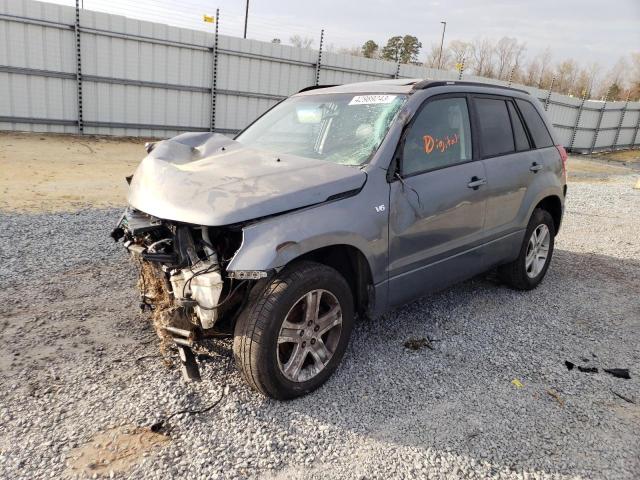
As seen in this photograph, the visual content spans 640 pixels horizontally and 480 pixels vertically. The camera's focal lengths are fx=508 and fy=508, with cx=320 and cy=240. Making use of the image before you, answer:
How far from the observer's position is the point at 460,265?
4.15 metres

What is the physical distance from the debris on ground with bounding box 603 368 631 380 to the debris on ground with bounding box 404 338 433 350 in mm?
1298

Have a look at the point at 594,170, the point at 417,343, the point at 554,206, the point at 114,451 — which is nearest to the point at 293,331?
the point at 114,451

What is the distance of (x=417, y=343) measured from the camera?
392 centimetres

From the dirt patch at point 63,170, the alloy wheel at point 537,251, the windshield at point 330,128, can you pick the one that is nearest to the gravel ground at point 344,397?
the alloy wheel at point 537,251

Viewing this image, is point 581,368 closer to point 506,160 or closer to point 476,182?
point 476,182

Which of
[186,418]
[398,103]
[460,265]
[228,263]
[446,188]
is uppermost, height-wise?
[398,103]

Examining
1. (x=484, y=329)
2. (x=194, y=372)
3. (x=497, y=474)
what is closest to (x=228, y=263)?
(x=194, y=372)

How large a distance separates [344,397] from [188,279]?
47.7 inches

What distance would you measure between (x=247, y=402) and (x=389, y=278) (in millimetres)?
1242

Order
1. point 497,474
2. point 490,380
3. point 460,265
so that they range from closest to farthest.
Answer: point 497,474, point 490,380, point 460,265

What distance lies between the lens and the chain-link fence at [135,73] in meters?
11.8

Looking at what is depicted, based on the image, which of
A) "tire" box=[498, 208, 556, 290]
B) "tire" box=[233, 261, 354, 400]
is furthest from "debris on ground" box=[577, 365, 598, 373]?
"tire" box=[233, 261, 354, 400]

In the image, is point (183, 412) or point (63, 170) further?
point (63, 170)

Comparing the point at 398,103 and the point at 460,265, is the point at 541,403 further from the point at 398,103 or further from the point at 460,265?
the point at 398,103
